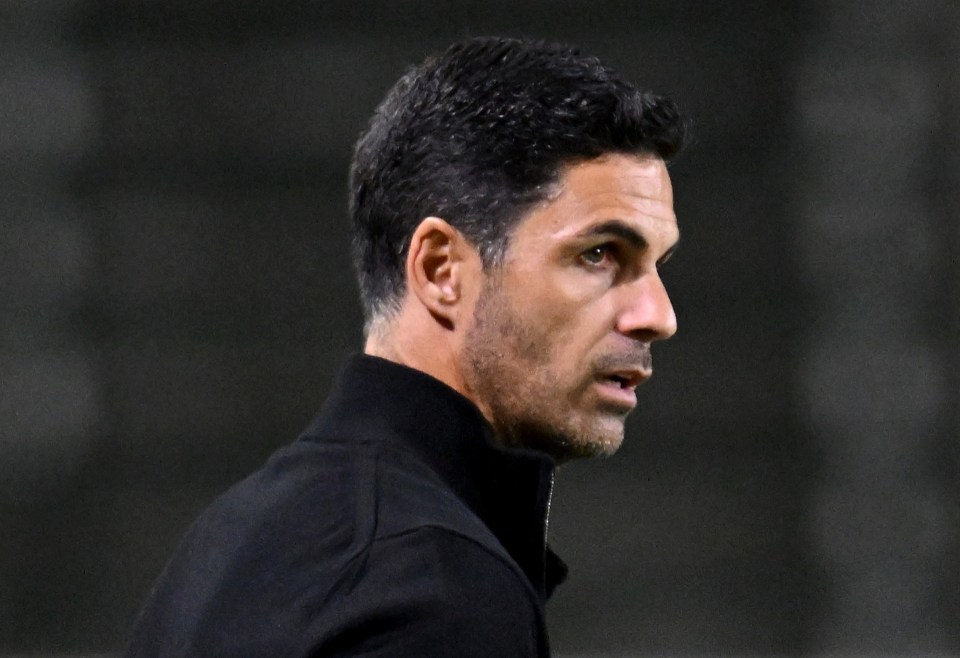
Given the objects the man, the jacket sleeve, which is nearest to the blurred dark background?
the man

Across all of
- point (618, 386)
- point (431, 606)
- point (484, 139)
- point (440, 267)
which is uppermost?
point (484, 139)

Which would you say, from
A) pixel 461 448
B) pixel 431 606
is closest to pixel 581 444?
pixel 461 448

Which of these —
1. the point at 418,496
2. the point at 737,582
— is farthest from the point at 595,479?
the point at 418,496

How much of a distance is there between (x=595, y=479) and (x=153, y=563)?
40.4 inches

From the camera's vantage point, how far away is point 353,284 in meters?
3.46

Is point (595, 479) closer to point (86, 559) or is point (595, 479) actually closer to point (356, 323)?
point (356, 323)

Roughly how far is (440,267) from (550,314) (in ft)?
0.41

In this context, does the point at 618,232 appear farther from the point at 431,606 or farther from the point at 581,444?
the point at 431,606

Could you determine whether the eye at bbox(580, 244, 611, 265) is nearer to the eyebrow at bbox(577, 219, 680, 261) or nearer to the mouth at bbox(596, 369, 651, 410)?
the eyebrow at bbox(577, 219, 680, 261)

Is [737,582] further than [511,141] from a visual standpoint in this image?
Yes

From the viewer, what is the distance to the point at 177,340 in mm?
3455

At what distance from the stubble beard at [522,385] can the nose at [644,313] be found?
7cm

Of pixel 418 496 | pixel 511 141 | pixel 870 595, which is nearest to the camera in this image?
pixel 418 496

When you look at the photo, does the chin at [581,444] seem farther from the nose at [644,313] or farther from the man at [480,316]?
the nose at [644,313]
